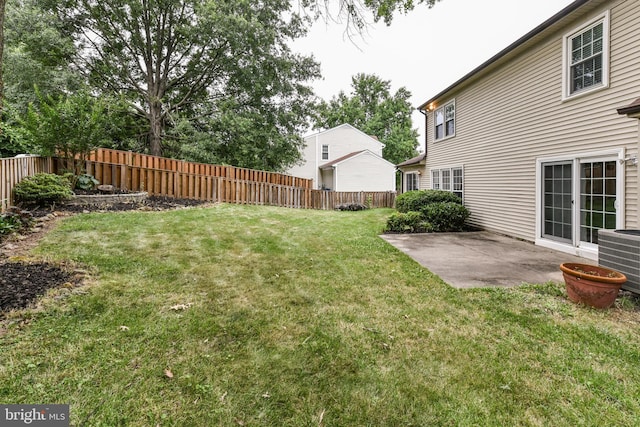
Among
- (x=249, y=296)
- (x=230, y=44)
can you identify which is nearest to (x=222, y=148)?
(x=230, y=44)

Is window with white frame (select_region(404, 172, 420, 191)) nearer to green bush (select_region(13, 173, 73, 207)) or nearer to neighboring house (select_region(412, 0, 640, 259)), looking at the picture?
neighboring house (select_region(412, 0, 640, 259))

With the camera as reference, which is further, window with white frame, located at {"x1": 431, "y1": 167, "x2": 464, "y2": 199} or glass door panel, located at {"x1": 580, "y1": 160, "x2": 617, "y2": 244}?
window with white frame, located at {"x1": 431, "y1": 167, "x2": 464, "y2": 199}

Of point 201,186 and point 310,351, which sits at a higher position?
point 201,186

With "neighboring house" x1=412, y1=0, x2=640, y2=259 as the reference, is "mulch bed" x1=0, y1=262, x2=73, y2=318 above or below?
below

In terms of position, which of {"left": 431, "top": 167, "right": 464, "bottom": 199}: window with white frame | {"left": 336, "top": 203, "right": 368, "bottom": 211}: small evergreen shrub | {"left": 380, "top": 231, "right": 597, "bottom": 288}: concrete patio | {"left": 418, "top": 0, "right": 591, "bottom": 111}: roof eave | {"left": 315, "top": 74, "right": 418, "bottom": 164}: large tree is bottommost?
{"left": 380, "top": 231, "right": 597, "bottom": 288}: concrete patio

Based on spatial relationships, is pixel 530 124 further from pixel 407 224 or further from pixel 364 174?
pixel 364 174

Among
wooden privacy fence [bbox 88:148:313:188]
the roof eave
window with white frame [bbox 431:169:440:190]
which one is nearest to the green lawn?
the roof eave

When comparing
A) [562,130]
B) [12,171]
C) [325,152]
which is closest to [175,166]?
[12,171]

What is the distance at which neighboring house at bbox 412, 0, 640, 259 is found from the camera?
5180mm

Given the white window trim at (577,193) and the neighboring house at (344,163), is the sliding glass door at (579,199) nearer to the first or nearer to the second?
the white window trim at (577,193)

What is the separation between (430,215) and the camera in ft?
30.2

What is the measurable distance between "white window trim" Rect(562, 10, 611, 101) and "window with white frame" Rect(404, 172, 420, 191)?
8.69m

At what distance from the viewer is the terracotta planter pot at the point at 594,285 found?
11.3 ft

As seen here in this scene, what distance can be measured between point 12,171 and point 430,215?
1041 centimetres
